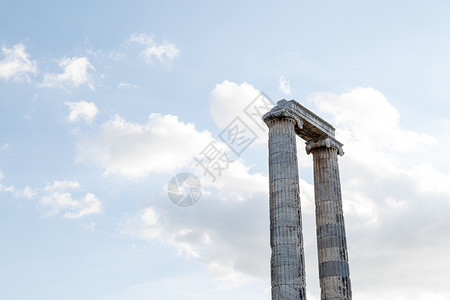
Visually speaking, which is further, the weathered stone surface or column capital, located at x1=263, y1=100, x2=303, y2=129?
column capital, located at x1=263, y1=100, x2=303, y2=129

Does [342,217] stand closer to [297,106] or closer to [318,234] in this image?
[318,234]

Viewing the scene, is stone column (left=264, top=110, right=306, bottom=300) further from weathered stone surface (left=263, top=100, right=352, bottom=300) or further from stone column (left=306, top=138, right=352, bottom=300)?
stone column (left=306, top=138, right=352, bottom=300)

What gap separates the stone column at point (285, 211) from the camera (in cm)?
3716

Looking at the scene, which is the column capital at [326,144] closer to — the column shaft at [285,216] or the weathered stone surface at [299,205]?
the weathered stone surface at [299,205]

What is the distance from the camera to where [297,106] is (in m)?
44.4

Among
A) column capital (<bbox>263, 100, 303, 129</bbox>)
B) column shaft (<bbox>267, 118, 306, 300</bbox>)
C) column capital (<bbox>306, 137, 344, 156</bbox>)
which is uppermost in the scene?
column capital (<bbox>306, 137, 344, 156</bbox>)

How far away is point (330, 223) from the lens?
44.8 m

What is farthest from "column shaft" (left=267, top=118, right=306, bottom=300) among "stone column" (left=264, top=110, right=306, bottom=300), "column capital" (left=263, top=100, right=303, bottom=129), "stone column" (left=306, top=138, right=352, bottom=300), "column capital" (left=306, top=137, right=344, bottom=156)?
"stone column" (left=306, top=138, right=352, bottom=300)

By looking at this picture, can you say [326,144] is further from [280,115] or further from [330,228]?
[330,228]

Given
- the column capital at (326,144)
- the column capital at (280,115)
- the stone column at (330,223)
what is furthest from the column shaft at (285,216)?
the stone column at (330,223)

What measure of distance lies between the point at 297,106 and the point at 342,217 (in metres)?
10.0

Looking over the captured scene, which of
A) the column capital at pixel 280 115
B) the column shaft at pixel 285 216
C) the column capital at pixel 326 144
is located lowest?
the column shaft at pixel 285 216

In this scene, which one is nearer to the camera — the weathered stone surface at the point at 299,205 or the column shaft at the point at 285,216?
the column shaft at the point at 285,216

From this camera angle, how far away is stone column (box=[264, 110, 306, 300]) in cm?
3716
